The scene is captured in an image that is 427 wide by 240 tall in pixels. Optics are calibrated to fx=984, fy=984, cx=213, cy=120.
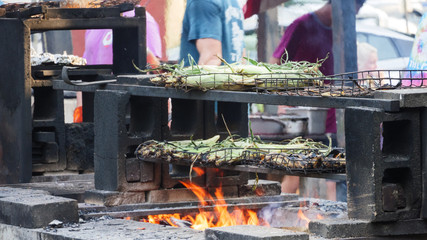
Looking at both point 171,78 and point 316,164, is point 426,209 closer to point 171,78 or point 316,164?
point 316,164

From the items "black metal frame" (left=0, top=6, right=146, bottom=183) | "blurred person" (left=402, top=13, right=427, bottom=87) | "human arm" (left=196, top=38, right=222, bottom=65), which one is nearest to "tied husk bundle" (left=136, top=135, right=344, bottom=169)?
"black metal frame" (left=0, top=6, right=146, bottom=183)

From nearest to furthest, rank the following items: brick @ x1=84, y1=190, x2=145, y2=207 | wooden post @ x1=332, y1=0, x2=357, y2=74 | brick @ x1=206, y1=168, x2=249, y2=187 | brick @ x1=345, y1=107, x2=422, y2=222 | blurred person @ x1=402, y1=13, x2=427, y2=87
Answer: brick @ x1=345, y1=107, x2=422, y2=222, brick @ x1=84, y1=190, x2=145, y2=207, brick @ x1=206, y1=168, x2=249, y2=187, blurred person @ x1=402, y1=13, x2=427, y2=87, wooden post @ x1=332, y1=0, x2=357, y2=74

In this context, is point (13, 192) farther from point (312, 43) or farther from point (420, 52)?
point (312, 43)

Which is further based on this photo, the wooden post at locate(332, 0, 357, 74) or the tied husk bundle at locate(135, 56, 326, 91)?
the wooden post at locate(332, 0, 357, 74)

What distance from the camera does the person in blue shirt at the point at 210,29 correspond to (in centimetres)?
998

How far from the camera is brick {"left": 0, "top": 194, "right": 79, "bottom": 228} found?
6.20 meters

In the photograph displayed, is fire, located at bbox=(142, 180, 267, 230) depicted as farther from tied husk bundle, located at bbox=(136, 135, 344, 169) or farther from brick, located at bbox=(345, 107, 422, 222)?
brick, located at bbox=(345, 107, 422, 222)

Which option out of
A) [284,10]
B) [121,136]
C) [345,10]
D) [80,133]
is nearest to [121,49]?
[80,133]

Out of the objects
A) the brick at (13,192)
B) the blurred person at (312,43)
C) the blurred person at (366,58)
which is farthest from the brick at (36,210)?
the blurred person at (366,58)

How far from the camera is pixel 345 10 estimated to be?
34.5 feet

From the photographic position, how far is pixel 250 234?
4992 mm

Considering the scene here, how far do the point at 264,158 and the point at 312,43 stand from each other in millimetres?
5587

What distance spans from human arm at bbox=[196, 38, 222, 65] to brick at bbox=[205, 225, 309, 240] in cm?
476

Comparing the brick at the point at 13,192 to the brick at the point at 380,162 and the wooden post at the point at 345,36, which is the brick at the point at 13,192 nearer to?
the brick at the point at 380,162
